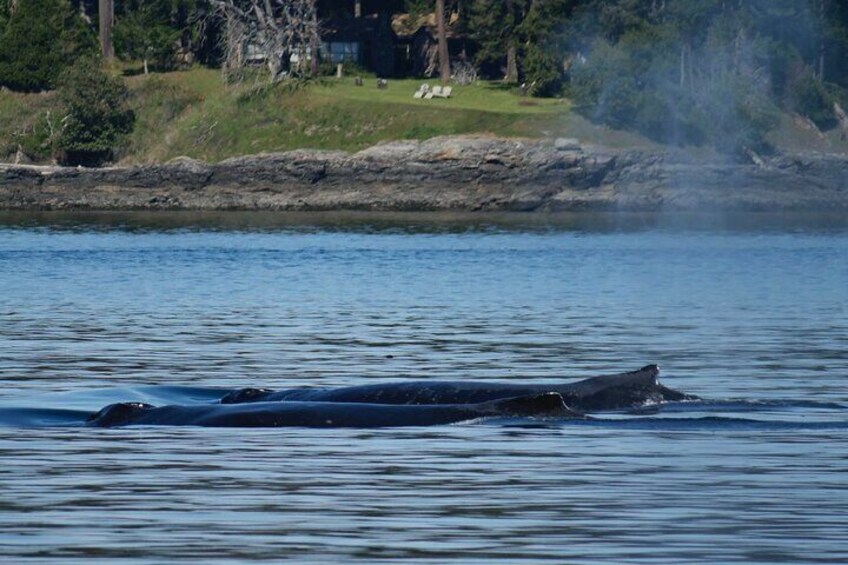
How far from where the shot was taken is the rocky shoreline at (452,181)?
9675 cm

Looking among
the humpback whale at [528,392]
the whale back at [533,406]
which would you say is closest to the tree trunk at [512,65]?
the humpback whale at [528,392]

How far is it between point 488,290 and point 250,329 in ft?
42.3

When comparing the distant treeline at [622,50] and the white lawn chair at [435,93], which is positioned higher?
the distant treeline at [622,50]

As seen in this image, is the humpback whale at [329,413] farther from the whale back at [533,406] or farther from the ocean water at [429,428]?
the ocean water at [429,428]

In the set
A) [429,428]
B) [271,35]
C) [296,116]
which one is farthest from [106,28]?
[429,428]

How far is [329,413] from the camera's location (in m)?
20.9

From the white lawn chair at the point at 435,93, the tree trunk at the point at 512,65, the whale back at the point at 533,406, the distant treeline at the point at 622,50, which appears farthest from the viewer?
the tree trunk at the point at 512,65

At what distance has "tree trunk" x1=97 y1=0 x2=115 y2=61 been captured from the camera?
115062 millimetres

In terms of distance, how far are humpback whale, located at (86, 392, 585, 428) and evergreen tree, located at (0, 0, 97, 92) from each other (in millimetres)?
94908

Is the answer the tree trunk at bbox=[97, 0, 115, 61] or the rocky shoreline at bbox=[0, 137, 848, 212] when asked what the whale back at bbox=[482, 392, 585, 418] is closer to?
the rocky shoreline at bbox=[0, 137, 848, 212]

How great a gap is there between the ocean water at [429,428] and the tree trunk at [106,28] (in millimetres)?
58211

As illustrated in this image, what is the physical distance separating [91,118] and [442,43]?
21.1 m

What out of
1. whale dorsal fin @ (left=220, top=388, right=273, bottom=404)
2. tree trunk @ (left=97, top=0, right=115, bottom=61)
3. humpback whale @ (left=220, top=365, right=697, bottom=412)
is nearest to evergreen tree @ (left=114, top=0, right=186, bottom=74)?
tree trunk @ (left=97, top=0, right=115, bottom=61)

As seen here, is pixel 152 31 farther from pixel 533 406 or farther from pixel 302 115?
pixel 533 406
